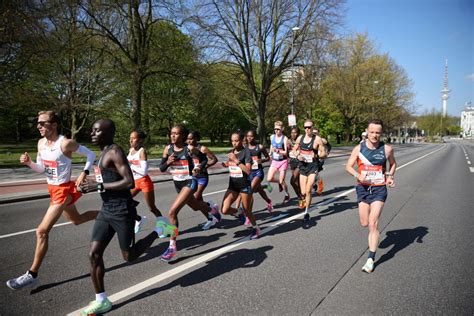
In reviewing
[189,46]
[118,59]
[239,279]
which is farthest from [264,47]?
[239,279]

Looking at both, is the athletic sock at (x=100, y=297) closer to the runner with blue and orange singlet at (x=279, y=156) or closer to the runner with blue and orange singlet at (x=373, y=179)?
the runner with blue and orange singlet at (x=373, y=179)

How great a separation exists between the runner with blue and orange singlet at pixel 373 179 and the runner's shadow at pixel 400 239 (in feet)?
1.99

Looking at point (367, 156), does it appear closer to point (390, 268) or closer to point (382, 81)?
point (390, 268)

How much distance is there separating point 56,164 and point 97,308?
5.99 feet

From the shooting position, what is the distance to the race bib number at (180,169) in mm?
5047

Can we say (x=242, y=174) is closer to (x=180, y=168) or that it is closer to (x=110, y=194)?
(x=180, y=168)

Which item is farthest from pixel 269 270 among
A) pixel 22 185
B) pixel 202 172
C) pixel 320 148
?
pixel 22 185

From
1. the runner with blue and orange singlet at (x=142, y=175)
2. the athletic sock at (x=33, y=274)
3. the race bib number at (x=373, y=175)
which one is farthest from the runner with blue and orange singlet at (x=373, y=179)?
the athletic sock at (x=33, y=274)

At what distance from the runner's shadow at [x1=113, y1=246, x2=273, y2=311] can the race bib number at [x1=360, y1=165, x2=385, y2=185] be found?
1.73 metres

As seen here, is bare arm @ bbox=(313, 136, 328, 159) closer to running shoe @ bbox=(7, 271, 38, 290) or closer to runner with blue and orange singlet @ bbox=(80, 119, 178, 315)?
runner with blue and orange singlet @ bbox=(80, 119, 178, 315)

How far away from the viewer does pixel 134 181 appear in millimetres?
3537

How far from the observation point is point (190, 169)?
505 centimetres

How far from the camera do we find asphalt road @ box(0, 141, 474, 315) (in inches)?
126

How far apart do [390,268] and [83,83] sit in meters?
23.3
